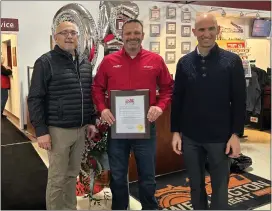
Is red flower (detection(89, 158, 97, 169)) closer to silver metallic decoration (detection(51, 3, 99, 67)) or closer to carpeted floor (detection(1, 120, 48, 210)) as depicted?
carpeted floor (detection(1, 120, 48, 210))

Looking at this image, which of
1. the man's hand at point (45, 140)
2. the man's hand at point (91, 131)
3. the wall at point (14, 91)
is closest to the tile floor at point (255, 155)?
the man's hand at point (91, 131)

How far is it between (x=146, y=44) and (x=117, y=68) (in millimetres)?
4183

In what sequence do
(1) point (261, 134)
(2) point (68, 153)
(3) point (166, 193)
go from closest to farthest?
(2) point (68, 153) → (3) point (166, 193) → (1) point (261, 134)

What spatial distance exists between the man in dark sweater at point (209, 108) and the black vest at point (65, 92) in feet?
2.18

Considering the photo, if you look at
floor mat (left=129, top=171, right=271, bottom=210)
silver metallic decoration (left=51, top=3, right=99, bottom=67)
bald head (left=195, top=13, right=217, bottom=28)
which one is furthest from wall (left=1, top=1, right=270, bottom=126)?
bald head (left=195, top=13, right=217, bottom=28)

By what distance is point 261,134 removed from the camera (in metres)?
5.45

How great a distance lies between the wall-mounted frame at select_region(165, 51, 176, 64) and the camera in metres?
6.42

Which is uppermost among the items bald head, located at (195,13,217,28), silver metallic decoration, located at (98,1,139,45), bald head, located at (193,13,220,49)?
silver metallic decoration, located at (98,1,139,45)

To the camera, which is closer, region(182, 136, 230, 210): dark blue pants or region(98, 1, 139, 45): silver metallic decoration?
region(182, 136, 230, 210): dark blue pants

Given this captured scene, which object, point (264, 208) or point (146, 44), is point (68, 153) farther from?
point (146, 44)

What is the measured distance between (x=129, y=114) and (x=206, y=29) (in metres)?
0.76

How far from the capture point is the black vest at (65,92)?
2080 millimetres

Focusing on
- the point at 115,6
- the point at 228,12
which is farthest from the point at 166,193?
the point at 228,12

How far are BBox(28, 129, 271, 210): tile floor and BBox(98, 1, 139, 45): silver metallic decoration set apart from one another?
1.58m
